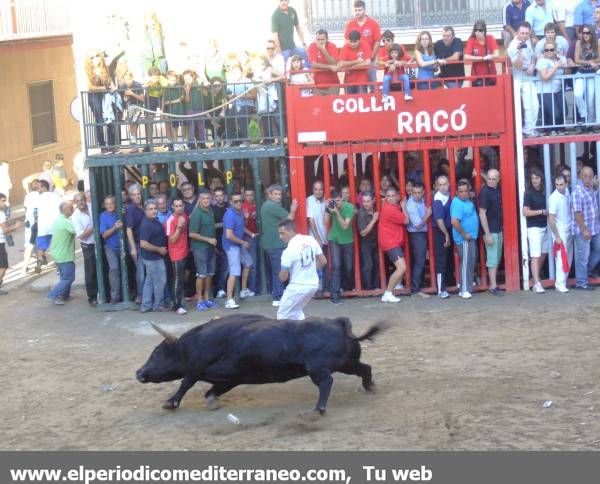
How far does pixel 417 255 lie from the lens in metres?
16.2

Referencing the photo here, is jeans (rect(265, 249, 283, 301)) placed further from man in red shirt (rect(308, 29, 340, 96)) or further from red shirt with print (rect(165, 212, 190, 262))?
man in red shirt (rect(308, 29, 340, 96))

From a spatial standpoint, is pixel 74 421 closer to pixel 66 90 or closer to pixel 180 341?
pixel 180 341

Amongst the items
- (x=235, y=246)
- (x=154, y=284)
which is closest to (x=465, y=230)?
(x=235, y=246)

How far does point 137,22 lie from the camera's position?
71.0 feet

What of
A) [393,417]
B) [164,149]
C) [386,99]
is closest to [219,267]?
[164,149]

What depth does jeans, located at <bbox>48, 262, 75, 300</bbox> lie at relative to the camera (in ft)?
55.6

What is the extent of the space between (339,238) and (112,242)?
3177 millimetres

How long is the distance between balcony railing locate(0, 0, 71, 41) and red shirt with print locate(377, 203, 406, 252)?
15.7 meters

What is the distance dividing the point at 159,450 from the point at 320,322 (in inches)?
75.6

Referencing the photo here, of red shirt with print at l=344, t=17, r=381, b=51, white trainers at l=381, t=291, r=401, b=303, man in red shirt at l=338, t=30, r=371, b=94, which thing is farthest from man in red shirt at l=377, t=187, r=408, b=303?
red shirt with print at l=344, t=17, r=381, b=51

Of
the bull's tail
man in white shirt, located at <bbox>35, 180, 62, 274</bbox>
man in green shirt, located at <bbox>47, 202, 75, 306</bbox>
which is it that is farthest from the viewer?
man in white shirt, located at <bbox>35, 180, 62, 274</bbox>

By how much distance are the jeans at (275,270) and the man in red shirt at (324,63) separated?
90.1 inches

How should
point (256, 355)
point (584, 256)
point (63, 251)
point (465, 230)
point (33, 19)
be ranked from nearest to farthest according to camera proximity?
1. point (256, 355)
2. point (465, 230)
3. point (584, 256)
4. point (63, 251)
5. point (33, 19)

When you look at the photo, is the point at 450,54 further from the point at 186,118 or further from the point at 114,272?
the point at 114,272
